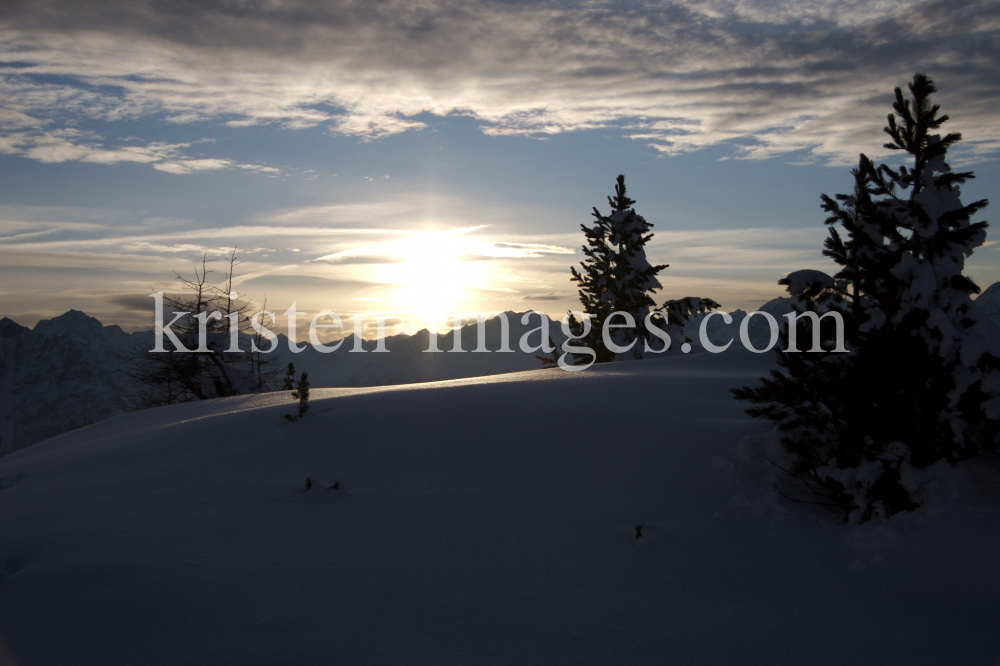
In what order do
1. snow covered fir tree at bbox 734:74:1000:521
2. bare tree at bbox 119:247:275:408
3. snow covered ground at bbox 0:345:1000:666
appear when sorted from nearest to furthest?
snow covered ground at bbox 0:345:1000:666 < snow covered fir tree at bbox 734:74:1000:521 < bare tree at bbox 119:247:275:408

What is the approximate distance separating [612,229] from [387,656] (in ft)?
76.1

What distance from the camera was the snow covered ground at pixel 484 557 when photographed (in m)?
4.14

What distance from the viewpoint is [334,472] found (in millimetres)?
7062

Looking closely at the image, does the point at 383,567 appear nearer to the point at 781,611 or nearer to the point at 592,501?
the point at 592,501

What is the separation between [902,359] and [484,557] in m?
4.53

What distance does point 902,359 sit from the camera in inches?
223

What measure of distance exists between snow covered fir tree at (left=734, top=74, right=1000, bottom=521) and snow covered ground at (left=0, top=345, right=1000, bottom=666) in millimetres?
438

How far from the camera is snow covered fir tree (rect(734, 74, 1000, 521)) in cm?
555

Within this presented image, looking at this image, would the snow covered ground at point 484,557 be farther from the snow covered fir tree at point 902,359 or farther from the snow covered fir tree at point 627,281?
the snow covered fir tree at point 627,281

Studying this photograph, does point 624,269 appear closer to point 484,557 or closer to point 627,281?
point 627,281

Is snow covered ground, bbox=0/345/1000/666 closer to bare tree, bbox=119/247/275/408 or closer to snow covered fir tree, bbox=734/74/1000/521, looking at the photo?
snow covered fir tree, bbox=734/74/1000/521

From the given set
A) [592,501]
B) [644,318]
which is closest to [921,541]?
[592,501]

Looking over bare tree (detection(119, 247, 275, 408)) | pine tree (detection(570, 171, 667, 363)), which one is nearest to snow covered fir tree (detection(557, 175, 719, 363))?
pine tree (detection(570, 171, 667, 363))

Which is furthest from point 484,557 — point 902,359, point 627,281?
point 627,281
